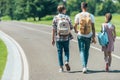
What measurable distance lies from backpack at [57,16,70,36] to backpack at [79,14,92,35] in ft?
1.39

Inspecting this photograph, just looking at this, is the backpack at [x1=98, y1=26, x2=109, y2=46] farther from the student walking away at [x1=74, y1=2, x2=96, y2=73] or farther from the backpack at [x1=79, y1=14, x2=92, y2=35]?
the backpack at [x1=79, y1=14, x2=92, y2=35]

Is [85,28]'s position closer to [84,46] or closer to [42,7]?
[84,46]

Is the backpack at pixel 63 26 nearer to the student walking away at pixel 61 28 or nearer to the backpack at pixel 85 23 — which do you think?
the student walking away at pixel 61 28

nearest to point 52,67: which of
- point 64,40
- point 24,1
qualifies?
point 64,40

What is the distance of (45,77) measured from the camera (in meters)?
11.1

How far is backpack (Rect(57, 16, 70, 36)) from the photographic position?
11.9 metres

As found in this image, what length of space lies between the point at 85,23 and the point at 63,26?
63cm

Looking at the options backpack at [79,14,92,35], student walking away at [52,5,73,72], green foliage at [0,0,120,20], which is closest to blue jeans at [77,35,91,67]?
backpack at [79,14,92,35]

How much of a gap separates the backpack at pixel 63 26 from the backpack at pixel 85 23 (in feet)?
1.39

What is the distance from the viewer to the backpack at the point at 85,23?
38.6 ft

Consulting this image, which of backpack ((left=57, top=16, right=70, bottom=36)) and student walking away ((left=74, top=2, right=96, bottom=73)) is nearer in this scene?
student walking away ((left=74, top=2, right=96, bottom=73))

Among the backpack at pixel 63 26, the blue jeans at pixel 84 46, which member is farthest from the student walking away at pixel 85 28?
the backpack at pixel 63 26

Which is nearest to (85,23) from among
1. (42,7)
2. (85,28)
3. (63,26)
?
(85,28)

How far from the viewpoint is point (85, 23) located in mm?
11797
